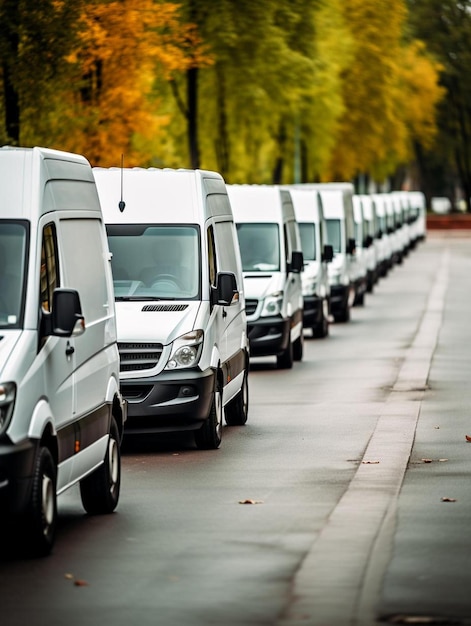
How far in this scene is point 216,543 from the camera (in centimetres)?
959

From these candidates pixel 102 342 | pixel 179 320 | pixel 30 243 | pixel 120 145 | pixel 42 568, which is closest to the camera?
pixel 42 568

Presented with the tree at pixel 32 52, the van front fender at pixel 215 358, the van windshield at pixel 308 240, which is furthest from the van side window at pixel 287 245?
the van front fender at pixel 215 358

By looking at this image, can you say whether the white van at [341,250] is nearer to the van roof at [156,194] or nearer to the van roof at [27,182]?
the van roof at [156,194]

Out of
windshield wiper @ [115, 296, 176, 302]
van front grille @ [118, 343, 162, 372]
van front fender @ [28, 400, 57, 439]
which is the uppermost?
van front fender @ [28, 400, 57, 439]

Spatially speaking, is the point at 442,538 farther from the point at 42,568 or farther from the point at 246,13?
the point at 246,13

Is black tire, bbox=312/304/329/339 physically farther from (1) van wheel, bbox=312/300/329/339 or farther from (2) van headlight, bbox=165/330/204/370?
(2) van headlight, bbox=165/330/204/370

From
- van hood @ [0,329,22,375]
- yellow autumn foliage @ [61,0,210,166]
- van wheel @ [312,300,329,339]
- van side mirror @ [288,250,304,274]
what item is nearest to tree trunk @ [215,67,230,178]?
yellow autumn foliage @ [61,0,210,166]

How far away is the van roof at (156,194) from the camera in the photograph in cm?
1510

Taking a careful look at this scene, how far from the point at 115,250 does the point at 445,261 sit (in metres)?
52.4

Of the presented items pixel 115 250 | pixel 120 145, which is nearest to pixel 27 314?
pixel 115 250

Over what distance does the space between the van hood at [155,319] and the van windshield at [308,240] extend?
1436cm

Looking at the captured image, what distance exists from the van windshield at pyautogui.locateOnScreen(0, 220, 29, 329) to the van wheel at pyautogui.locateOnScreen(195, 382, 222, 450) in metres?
4.68

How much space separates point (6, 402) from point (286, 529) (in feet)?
6.95

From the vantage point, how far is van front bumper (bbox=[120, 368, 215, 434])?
13.8 m
